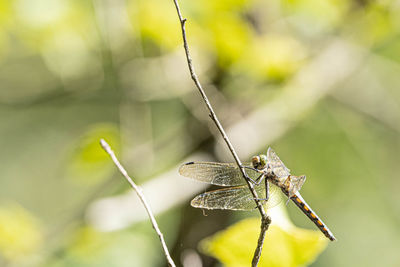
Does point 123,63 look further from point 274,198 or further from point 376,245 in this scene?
point 376,245

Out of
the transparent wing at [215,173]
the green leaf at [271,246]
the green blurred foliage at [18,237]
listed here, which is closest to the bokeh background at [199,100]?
the green blurred foliage at [18,237]

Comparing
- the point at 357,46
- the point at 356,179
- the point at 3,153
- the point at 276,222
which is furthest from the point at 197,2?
the point at 3,153

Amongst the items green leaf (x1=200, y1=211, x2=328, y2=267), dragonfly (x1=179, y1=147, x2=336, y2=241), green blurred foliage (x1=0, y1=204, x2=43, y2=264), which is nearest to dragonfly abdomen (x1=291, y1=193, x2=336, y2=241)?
dragonfly (x1=179, y1=147, x2=336, y2=241)

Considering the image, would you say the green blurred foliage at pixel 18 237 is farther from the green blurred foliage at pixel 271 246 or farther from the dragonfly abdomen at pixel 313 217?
the green blurred foliage at pixel 271 246

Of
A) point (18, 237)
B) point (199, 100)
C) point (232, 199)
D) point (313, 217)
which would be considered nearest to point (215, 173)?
point (232, 199)

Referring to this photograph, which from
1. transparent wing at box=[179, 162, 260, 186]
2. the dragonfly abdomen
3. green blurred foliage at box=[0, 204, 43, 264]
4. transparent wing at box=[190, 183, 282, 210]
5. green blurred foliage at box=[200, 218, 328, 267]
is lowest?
green blurred foliage at box=[200, 218, 328, 267]

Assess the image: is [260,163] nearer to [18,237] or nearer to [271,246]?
[271,246]

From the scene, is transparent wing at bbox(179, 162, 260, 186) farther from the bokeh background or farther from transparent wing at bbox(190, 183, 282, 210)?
the bokeh background
